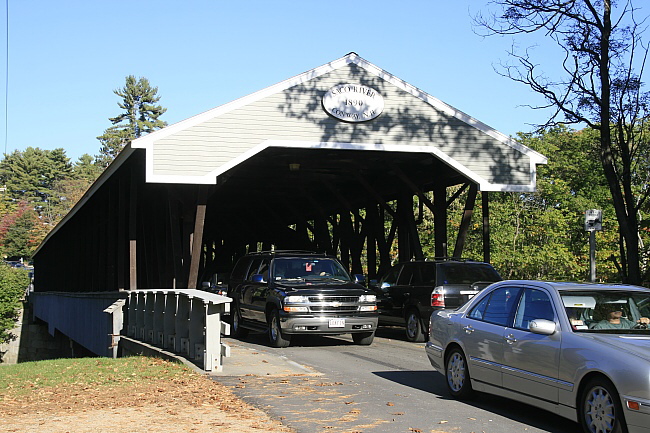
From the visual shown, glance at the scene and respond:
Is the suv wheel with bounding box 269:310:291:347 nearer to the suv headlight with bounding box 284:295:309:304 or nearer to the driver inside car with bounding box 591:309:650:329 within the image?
the suv headlight with bounding box 284:295:309:304

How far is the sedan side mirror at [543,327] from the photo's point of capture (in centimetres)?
778

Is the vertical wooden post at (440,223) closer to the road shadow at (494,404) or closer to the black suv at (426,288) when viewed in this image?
the black suv at (426,288)

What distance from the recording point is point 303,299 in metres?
15.4

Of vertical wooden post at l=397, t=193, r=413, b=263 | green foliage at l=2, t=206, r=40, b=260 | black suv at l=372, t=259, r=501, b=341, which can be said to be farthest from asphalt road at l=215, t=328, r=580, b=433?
green foliage at l=2, t=206, r=40, b=260

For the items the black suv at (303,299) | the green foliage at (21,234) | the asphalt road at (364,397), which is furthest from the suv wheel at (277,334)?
the green foliage at (21,234)

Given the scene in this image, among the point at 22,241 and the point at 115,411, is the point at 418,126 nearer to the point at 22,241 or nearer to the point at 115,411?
the point at 115,411

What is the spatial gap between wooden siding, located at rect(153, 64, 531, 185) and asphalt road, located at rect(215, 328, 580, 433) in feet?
21.5

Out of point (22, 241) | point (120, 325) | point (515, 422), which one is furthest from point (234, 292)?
point (22, 241)

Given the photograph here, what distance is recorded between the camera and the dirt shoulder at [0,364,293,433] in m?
7.80

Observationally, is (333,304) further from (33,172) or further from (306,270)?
(33,172)

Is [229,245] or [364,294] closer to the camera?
[364,294]

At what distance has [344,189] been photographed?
3294cm

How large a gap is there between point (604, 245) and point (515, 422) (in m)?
32.8

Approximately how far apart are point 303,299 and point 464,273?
143 inches
